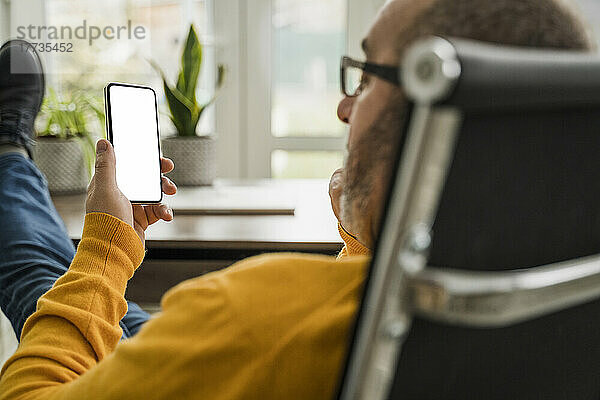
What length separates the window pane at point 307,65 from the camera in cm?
271

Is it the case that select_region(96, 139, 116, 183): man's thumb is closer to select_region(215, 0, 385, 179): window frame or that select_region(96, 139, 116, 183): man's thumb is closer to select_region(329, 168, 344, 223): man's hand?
select_region(329, 168, 344, 223): man's hand

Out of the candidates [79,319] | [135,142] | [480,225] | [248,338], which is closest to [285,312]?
[248,338]

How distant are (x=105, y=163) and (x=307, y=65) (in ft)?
6.17

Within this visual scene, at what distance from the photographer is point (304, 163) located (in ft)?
9.34

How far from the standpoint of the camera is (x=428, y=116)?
33cm

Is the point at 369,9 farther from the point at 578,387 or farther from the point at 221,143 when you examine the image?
the point at 578,387

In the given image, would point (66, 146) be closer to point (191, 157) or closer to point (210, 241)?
point (191, 157)

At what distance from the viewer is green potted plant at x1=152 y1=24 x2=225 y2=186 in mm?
1946

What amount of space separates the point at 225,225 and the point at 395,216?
3.93 ft

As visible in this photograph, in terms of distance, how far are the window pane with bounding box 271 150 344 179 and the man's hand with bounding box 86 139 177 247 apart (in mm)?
1752

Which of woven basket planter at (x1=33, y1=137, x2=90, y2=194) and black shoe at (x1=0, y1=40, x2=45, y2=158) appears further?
woven basket planter at (x1=33, y1=137, x2=90, y2=194)

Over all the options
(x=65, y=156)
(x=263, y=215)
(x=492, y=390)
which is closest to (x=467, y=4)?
(x=492, y=390)

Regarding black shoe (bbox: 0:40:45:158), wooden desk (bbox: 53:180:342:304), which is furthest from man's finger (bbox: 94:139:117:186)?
black shoe (bbox: 0:40:45:158)

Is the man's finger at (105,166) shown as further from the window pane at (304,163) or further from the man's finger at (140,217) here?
the window pane at (304,163)
